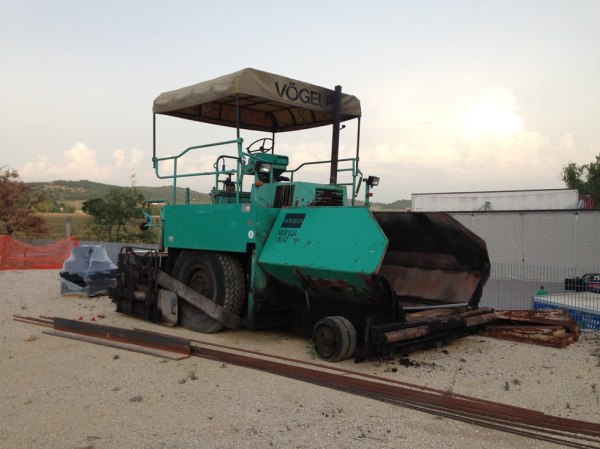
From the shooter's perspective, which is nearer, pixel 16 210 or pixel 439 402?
pixel 439 402

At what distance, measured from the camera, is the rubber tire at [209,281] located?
7602mm

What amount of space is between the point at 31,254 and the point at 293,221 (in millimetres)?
16250

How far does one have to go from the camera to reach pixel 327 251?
6.39 metres

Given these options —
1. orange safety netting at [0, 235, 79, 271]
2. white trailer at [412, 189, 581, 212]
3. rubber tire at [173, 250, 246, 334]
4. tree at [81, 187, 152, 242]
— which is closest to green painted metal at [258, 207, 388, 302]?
rubber tire at [173, 250, 246, 334]

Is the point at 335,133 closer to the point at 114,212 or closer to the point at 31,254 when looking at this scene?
the point at 31,254

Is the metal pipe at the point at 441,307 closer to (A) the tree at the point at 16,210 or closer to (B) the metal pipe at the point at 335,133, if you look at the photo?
(B) the metal pipe at the point at 335,133

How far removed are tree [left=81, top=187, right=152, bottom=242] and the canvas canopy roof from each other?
22.7 metres

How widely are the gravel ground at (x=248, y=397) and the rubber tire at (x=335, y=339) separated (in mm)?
204

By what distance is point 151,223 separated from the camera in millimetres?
9547

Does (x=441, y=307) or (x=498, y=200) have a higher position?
(x=498, y=200)

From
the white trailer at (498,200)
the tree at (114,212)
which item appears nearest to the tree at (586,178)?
the white trailer at (498,200)

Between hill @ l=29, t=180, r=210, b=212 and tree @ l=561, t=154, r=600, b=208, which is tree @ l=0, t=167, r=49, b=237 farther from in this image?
tree @ l=561, t=154, r=600, b=208

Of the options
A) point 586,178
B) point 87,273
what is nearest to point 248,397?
point 87,273

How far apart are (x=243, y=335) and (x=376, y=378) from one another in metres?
2.86
